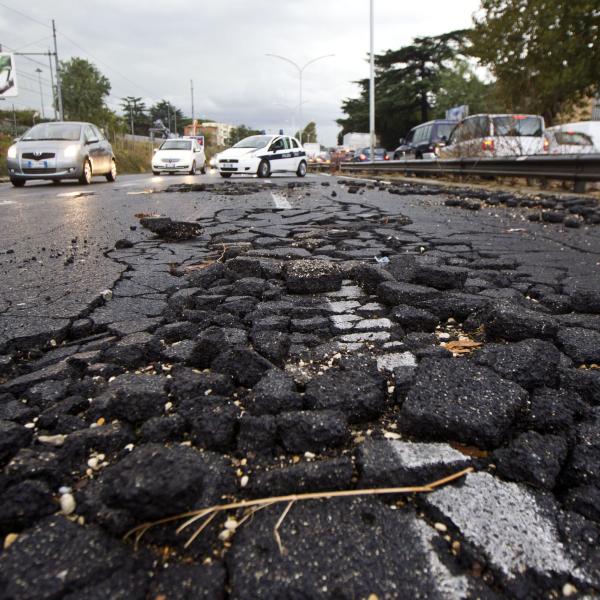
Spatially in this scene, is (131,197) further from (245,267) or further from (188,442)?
(188,442)

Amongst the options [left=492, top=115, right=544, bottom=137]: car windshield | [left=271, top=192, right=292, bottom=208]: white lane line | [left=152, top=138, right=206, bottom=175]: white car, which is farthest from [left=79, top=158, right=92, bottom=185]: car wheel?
[left=492, top=115, right=544, bottom=137]: car windshield

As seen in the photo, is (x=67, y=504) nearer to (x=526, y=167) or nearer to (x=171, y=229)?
(x=171, y=229)

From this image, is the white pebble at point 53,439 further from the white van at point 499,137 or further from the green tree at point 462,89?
the green tree at point 462,89

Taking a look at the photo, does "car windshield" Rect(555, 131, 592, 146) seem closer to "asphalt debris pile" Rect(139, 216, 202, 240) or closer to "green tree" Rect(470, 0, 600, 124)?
"green tree" Rect(470, 0, 600, 124)

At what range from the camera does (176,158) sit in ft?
61.7

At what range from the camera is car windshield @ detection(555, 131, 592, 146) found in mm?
12602

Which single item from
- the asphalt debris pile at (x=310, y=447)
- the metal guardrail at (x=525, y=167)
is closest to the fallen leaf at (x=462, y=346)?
the asphalt debris pile at (x=310, y=447)

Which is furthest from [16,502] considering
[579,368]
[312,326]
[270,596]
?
[579,368]

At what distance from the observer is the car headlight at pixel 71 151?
1173cm

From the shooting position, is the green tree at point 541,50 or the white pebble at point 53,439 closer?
the white pebble at point 53,439

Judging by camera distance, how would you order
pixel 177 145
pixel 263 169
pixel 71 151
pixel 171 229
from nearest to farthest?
pixel 171 229 < pixel 71 151 < pixel 263 169 < pixel 177 145

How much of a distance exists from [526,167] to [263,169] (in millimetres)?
8868

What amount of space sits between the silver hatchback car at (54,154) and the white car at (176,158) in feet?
19.4

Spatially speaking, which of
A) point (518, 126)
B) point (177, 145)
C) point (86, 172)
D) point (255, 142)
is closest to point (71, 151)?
point (86, 172)
